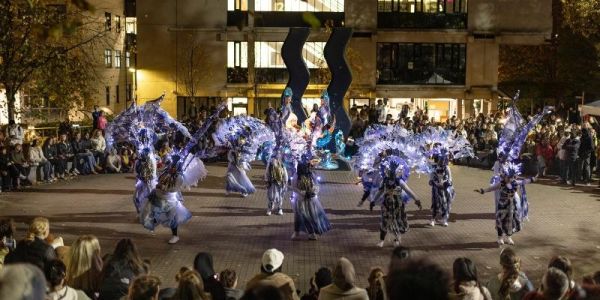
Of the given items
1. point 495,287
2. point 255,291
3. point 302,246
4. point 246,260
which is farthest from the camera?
point 302,246

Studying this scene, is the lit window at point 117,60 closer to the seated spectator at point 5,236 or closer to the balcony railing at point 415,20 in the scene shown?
the balcony railing at point 415,20

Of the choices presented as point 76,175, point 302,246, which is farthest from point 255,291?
point 76,175

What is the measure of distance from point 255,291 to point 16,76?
21.6 metres

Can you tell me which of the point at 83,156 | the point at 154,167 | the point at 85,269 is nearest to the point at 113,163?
the point at 83,156

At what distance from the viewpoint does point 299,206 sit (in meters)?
14.8

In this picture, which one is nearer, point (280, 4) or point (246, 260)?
point (246, 260)

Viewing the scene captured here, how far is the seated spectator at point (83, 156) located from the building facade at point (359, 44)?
1799cm

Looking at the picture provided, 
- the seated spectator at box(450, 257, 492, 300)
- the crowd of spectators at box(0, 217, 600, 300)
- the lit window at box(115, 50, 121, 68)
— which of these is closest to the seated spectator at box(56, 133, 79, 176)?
the crowd of spectators at box(0, 217, 600, 300)

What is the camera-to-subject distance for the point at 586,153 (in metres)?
23.4

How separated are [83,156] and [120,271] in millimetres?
18412

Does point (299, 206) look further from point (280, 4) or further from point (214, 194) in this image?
point (280, 4)

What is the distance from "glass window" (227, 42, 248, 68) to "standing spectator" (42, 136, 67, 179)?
2094 cm

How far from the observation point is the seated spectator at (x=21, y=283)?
4.10m

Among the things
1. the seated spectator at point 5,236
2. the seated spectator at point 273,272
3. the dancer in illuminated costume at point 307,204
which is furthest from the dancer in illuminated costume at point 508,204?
the seated spectator at point 5,236
